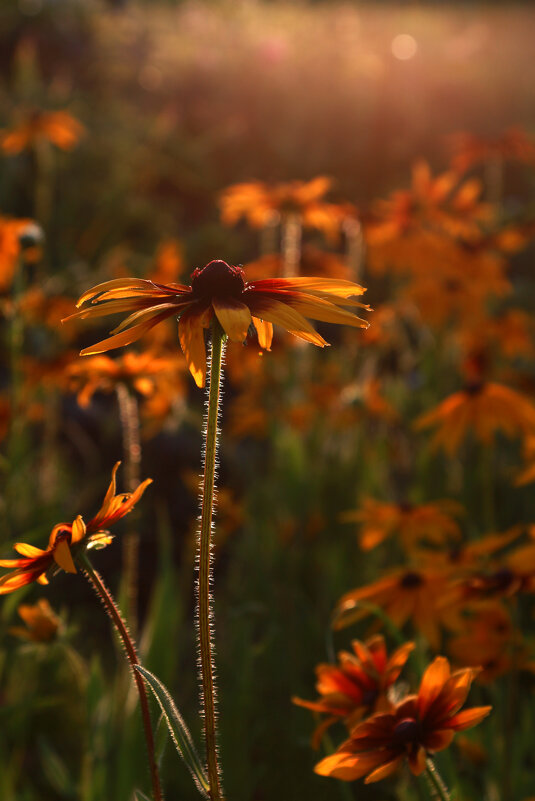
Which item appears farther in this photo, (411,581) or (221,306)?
(411,581)

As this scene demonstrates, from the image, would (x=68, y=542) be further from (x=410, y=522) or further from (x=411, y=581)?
(x=410, y=522)

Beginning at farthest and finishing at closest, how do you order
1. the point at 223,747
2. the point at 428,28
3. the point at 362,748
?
the point at 428,28 → the point at 223,747 → the point at 362,748

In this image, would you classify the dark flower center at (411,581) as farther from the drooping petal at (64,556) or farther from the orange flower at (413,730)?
the drooping petal at (64,556)

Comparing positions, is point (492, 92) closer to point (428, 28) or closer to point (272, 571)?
point (428, 28)

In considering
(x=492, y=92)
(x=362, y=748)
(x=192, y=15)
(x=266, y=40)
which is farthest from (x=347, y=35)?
(x=362, y=748)

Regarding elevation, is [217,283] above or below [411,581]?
above

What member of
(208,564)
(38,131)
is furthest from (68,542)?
(38,131)

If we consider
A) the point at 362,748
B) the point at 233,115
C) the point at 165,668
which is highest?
the point at 233,115
